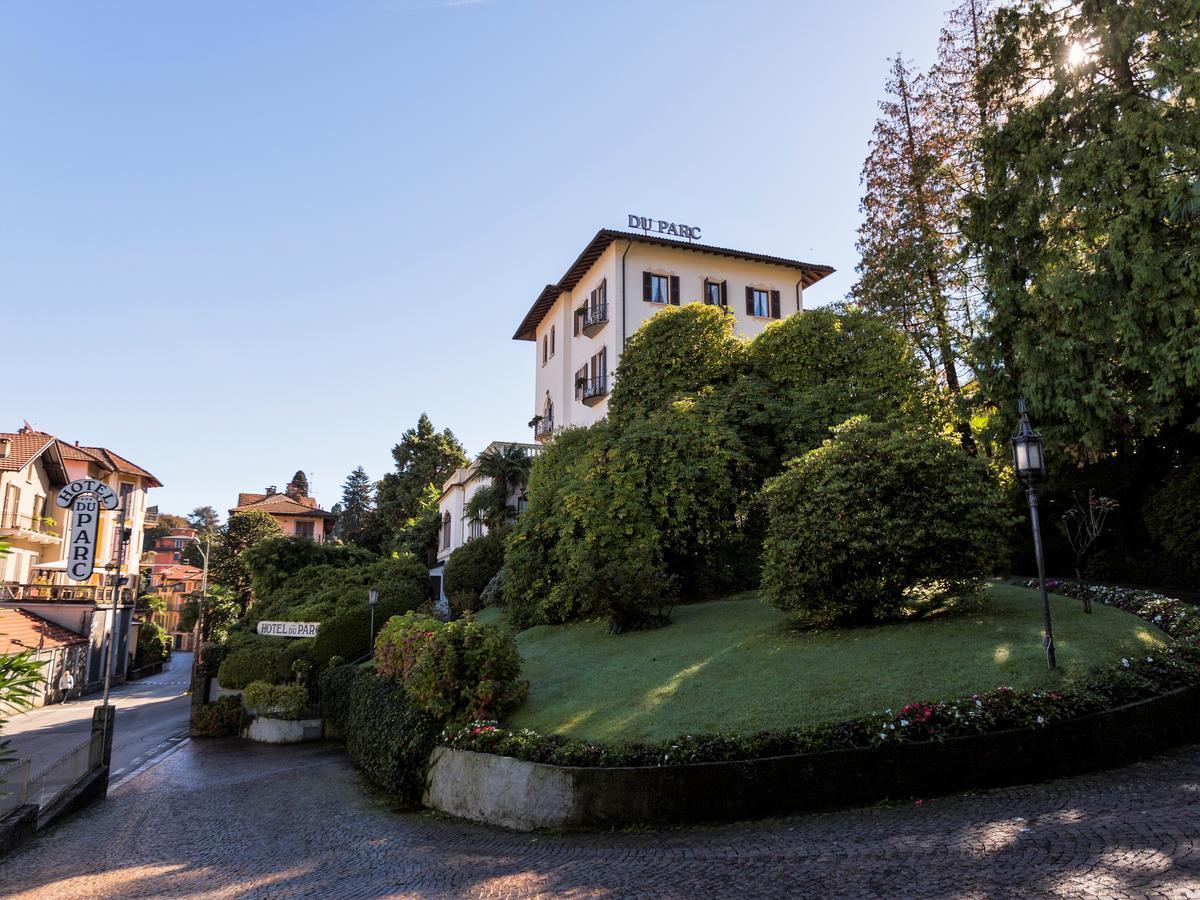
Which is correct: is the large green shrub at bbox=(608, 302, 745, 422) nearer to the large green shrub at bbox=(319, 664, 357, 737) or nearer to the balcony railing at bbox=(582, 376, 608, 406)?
the balcony railing at bbox=(582, 376, 608, 406)

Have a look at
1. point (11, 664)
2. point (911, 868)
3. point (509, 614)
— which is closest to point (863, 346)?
point (509, 614)

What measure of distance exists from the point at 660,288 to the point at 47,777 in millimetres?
26761

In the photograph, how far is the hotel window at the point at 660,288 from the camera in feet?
107

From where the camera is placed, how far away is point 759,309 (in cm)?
3466

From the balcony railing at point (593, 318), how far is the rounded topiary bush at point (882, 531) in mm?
21265

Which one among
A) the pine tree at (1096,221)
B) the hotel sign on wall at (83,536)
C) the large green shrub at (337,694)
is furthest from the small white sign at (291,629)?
the pine tree at (1096,221)

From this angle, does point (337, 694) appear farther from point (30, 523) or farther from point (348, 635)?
point (30, 523)

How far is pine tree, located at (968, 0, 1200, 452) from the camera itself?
13.7 m

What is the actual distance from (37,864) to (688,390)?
55.6ft

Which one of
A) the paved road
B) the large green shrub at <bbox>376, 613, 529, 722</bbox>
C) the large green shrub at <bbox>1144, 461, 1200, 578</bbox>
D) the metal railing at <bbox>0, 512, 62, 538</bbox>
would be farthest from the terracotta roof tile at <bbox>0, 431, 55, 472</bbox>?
the large green shrub at <bbox>1144, 461, 1200, 578</bbox>

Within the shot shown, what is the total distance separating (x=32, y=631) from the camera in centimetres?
3569

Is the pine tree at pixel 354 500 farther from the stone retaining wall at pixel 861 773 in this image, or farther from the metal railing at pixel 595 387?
the stone retaining wall at pixel 861 773

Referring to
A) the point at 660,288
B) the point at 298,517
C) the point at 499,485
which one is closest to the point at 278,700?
the point at 499,485

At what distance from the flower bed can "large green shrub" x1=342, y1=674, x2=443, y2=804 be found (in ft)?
9.71
